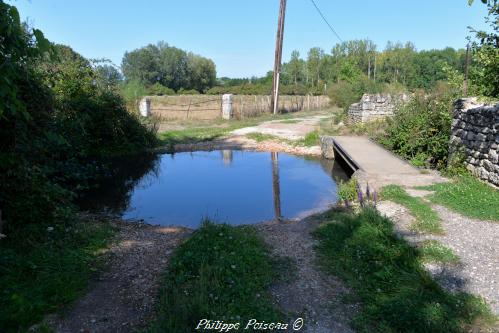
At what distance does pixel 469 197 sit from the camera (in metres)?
6.35

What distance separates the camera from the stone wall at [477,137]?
684cm

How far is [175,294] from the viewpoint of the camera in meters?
3.60

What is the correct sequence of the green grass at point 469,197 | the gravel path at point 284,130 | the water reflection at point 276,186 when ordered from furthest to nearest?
1. the gravel path at point 284,130
2. the water reflection at point 276,186
3. the green grass at point 469,197

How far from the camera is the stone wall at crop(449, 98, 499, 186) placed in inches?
269

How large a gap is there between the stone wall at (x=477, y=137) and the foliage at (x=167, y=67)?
5013 centimetres

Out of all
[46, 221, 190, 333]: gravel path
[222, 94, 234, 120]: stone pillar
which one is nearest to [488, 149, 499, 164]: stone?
[46, 221, 190, 333]: gravel path

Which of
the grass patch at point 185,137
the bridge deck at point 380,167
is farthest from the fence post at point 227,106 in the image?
the bridge deck at point 380,167

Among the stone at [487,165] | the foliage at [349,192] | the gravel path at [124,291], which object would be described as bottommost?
the gravel path at [124,291]

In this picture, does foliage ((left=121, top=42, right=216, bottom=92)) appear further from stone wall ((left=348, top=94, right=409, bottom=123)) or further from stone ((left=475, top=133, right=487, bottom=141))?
stone ((left=475, top=133, right=487, bottom=141))

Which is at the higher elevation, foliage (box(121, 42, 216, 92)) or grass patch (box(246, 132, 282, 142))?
foliage (box(121, 42, 216, 92))

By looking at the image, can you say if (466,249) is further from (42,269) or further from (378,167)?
(42,269)

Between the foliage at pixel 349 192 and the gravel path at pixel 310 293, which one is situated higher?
the foliage at pixel 349 192

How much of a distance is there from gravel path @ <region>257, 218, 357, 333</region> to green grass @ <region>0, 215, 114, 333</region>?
207cm

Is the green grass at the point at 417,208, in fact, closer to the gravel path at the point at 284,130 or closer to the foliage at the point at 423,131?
the foliage at the point at 423,131
